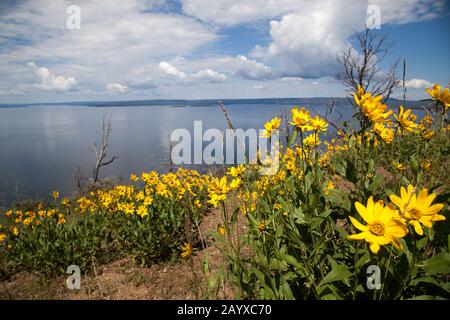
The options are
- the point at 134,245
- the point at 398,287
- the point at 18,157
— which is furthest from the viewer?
the point at 18,157

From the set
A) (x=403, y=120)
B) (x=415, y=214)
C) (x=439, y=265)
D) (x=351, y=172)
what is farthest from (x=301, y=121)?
(x=439, y=265)

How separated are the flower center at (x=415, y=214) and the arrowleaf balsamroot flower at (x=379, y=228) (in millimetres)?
127

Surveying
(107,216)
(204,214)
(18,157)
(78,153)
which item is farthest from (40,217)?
(18,157)

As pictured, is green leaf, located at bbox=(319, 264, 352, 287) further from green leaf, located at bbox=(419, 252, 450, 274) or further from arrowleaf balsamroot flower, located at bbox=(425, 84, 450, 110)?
arrowleaf balsamroot flower, located at bbox=(425, 84, 450, 110)

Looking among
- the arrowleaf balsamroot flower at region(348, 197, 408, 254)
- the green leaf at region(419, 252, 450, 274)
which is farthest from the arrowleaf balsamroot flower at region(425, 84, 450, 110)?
the arrowleaf balsamroot flower at region(348, 197, 408, 254)

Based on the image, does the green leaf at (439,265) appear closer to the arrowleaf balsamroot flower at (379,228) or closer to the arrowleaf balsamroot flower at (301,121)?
the arrowleaf balsamroot flower at (379,228)

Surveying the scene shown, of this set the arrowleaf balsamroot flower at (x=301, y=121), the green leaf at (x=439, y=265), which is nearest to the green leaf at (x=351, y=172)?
the arrowleaf balsamroot flower at (x=301, y=121)

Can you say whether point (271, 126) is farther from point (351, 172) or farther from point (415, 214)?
point (415, 214)

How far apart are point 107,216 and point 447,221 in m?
5.21

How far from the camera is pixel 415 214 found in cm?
119

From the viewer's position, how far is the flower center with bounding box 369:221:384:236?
1.07 meters

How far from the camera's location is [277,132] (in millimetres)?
2184
